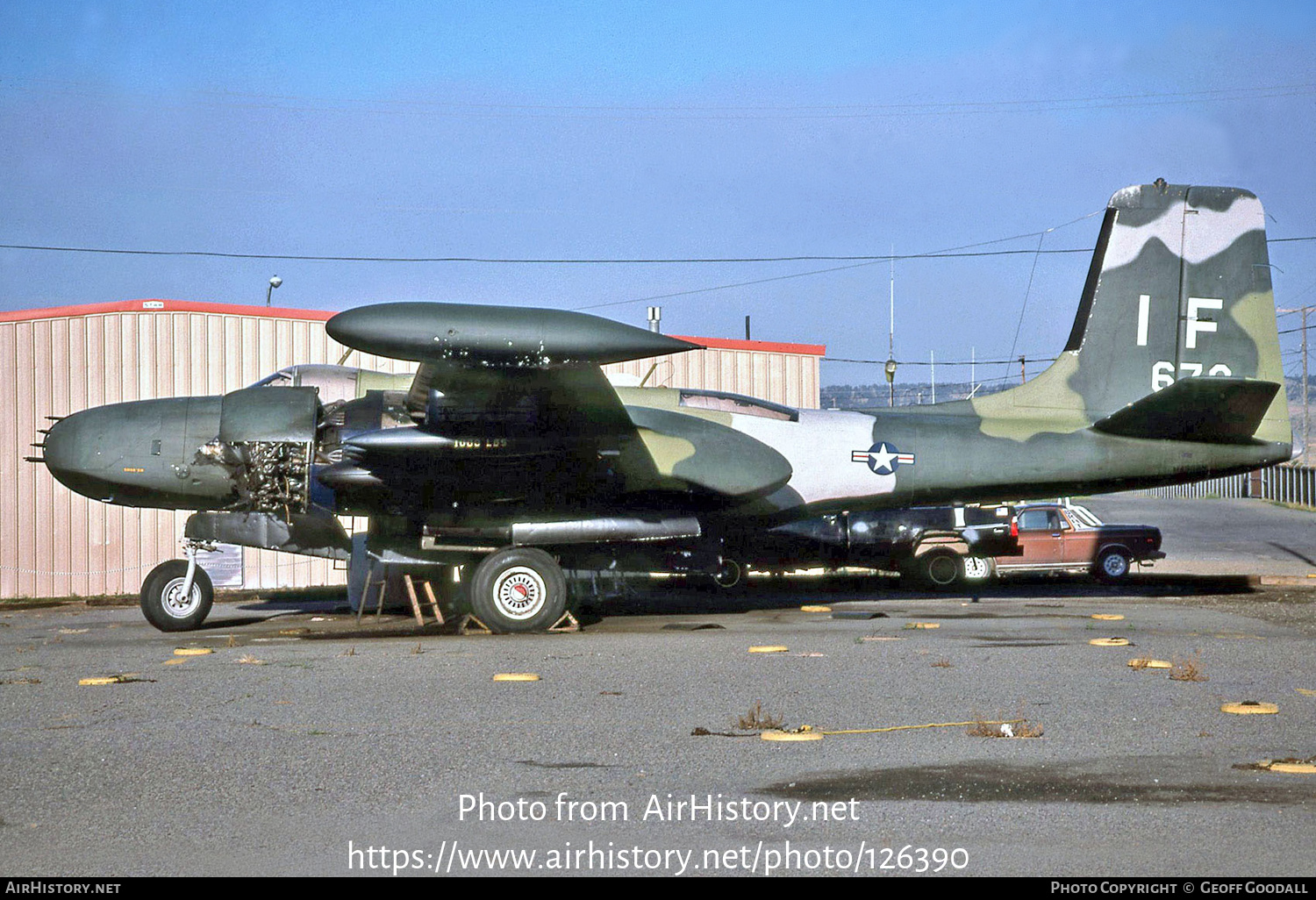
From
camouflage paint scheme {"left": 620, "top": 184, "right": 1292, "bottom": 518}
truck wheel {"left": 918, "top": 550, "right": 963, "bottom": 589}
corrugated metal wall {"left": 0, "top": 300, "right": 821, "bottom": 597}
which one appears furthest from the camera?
corrugated metal wall {"left": 0, "top": 300, "right": 821, "bottom": 597}

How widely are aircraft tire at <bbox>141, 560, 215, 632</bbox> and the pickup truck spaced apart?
14447 millimetres

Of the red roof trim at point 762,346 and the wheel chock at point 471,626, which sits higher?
the red roof trim at point 762,346

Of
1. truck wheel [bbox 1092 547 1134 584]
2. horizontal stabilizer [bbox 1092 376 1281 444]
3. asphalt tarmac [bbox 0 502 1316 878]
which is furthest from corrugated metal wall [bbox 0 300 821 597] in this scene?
truck wheel [bbox 1092 547 1134 584]

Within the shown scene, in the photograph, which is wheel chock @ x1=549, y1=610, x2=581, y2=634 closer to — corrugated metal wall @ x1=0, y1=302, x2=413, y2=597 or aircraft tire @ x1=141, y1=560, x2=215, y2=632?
aircraft tire @ x1=141, y1=560, x2=215, y2=632

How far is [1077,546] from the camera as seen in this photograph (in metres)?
22.6

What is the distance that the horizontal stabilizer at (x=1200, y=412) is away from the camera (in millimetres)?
13430

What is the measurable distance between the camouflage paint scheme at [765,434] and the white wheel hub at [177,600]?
31.1 inches

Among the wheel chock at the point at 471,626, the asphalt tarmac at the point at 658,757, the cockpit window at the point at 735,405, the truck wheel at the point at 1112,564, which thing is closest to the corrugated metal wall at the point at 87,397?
the wheel chock at the point at 471,626

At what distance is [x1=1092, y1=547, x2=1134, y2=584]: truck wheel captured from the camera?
22641 millimetres

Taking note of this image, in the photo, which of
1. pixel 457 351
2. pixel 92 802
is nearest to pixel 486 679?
Result: pixel 457 351

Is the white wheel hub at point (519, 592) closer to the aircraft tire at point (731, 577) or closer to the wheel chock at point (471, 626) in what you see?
the wheel chock at point (471, 626)

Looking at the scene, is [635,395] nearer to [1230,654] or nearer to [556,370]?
[556,370]

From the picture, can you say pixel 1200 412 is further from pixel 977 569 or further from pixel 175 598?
pixel 175 598

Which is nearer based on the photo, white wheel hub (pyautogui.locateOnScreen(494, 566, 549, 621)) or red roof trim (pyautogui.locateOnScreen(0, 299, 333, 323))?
white wheel hub (pyautogui.locateOnScreen(494, 566, 549, 621))
